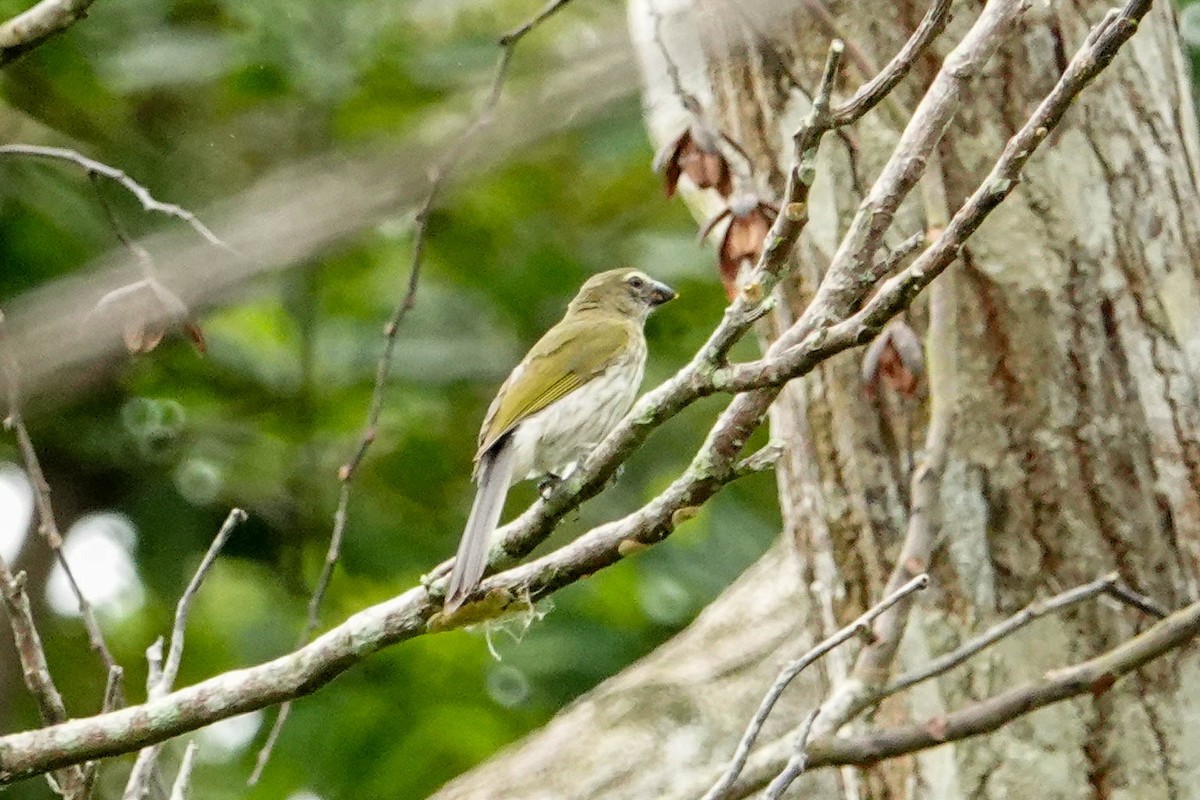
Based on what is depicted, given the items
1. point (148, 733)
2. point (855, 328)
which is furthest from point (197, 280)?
point (855, 328)

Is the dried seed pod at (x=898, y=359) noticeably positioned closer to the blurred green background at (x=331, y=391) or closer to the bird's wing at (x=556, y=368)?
the bird's wing at (x=556, y=368)

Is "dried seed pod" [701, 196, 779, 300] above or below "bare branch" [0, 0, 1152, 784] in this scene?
above

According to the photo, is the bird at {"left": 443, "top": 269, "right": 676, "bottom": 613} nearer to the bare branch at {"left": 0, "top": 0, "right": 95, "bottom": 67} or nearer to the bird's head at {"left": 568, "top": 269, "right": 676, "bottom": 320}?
the bird's head at {"left": 568, "top": 269, "right": 676, "bottom": 320}

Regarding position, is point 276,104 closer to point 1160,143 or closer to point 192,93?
point 192,93

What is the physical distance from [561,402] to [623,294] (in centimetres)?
90

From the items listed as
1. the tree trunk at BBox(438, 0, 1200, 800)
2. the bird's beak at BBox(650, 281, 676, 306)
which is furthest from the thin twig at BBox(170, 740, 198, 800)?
the bird's beak at BBox(650, 281, 676, 306)

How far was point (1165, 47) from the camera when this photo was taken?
168 inches

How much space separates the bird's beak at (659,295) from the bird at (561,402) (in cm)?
14

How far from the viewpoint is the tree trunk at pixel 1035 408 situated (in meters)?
4.04

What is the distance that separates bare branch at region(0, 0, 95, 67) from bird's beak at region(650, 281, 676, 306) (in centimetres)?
220

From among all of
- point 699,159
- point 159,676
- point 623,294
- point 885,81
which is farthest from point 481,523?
point 623,294

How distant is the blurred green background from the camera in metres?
5.55

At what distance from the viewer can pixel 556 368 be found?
4.39 metres

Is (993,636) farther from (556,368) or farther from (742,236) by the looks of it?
(556,368)
